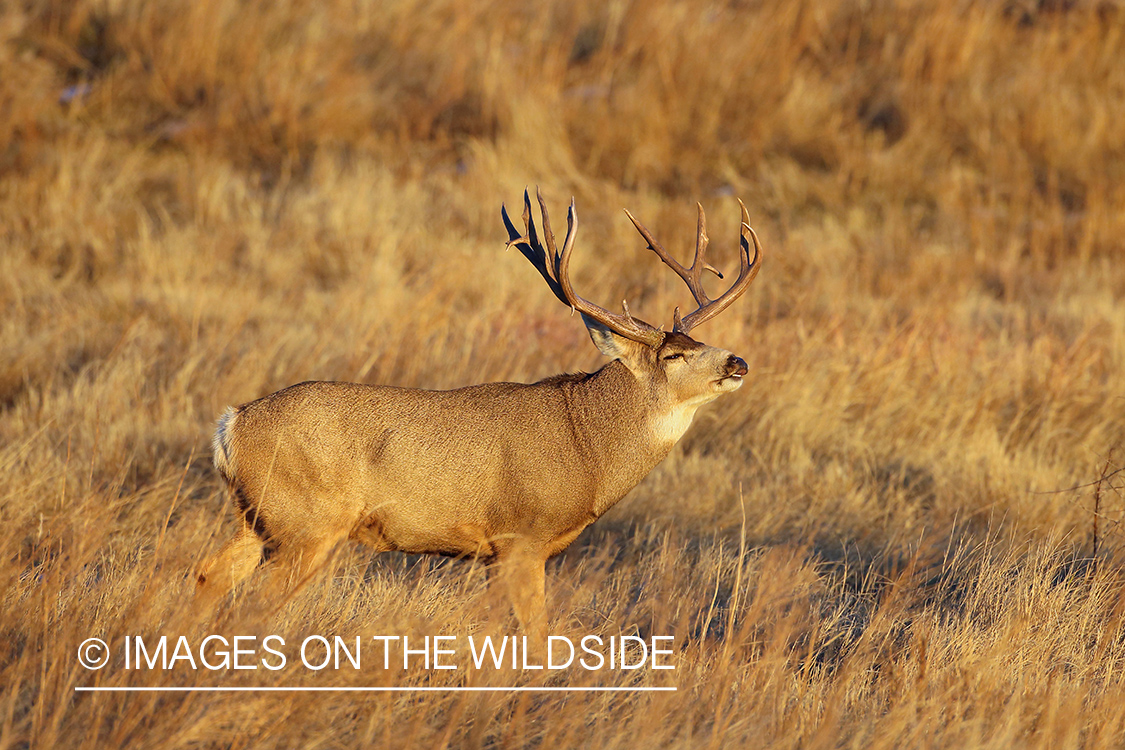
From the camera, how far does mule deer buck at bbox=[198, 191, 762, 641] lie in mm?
4059

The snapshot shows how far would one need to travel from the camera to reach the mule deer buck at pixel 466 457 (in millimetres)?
4059

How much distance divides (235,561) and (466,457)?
2.94ft

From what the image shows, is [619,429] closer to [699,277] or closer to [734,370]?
[734,370]

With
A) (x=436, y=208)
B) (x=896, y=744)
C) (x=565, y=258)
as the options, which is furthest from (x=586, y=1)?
(x=896, y=744)

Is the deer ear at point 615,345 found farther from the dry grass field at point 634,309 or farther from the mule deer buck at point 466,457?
the dry grass field at point 634,309

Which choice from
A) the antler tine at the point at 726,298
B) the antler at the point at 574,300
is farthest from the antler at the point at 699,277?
the antler at the point at 574,300

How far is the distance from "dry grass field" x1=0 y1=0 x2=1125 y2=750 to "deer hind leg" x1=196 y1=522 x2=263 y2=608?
0.48 feet

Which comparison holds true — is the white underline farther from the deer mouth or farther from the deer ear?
the deer ear

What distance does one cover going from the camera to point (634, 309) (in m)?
8.65

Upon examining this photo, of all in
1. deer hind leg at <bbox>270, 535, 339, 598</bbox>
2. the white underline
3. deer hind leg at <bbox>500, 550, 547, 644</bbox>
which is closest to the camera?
the white underline

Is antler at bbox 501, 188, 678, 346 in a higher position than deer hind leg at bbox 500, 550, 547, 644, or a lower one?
higher

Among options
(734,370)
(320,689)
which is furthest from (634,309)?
(320,689)

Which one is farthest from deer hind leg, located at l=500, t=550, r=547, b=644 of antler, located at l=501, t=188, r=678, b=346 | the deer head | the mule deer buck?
antler, located at l=501, t=188, r=678, b=346

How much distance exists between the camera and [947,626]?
14.1ft
